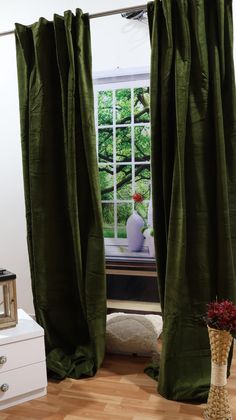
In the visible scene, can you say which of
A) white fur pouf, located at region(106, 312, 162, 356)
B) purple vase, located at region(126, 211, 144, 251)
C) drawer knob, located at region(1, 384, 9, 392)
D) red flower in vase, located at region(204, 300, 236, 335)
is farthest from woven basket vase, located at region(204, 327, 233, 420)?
purple vase, located at region(126, 211, 144, 251)

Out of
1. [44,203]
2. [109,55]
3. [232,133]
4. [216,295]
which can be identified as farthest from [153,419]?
[109,55]

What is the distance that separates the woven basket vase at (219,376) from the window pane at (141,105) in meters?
1.78

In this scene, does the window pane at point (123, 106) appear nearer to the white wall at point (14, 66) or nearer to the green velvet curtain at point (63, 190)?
the white wall at point (14, 66)

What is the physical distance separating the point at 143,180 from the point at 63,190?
0.85 m

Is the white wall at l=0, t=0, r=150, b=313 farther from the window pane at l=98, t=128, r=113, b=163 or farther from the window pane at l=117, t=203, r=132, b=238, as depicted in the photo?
the window pane at l=117, t=203, r=132, b=238

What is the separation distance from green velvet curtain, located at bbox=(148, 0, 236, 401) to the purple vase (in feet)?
2.59

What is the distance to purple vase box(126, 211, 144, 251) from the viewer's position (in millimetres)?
2939

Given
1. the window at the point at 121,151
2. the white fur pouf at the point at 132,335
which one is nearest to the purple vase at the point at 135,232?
the window at the point at 121,151

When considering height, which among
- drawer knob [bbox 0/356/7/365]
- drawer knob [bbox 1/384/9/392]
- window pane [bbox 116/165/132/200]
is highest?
window pane [bbox 116/165/132/200]

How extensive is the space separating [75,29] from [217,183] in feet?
3.83

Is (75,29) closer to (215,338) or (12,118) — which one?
(12,118)

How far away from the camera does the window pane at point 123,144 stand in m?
3.07

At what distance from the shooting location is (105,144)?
3.12m

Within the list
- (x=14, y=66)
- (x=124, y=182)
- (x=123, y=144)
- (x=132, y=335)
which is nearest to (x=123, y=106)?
(x=123, y=144)
